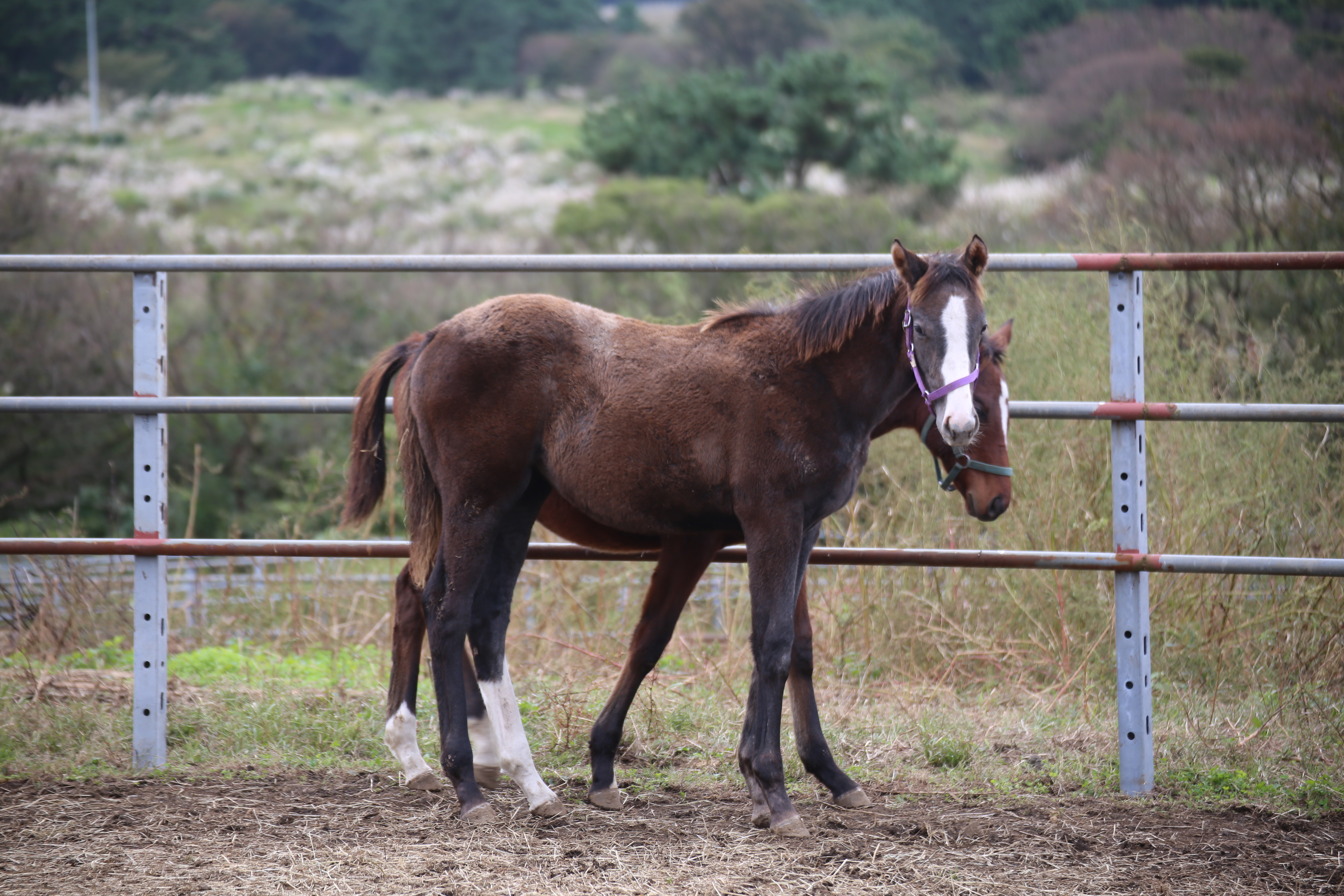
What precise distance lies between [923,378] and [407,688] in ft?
7.32

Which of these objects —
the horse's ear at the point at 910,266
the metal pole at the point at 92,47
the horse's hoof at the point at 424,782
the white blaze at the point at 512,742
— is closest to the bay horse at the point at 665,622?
the horse's hoof at the point at 424,782

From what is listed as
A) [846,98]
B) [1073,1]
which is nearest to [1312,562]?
[846,98]

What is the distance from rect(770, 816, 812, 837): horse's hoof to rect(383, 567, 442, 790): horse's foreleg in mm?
1311

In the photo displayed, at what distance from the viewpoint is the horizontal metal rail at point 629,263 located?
388cm

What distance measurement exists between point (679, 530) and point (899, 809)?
1.26m

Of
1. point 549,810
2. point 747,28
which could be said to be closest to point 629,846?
point 549,810

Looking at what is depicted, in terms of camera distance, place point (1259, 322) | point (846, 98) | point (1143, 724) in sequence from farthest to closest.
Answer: point (846, 98) → point (1259, 322) → point (1143, 724)

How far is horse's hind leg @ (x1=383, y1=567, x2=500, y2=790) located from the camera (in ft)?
13.3

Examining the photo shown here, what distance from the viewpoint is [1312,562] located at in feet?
12.1

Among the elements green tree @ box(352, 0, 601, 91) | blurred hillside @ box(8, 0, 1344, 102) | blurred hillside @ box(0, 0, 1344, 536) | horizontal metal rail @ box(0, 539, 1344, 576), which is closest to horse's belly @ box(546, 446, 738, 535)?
horizontal metal rail @ box(0, 539, 1344, 576)

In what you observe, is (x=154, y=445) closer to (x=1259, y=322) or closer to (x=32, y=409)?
(x=32, y=409)

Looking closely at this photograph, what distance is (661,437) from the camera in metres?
3.72

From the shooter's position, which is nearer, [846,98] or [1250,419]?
[1250,419]

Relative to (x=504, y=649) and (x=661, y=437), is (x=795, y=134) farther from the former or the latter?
(x=504, y=649)
